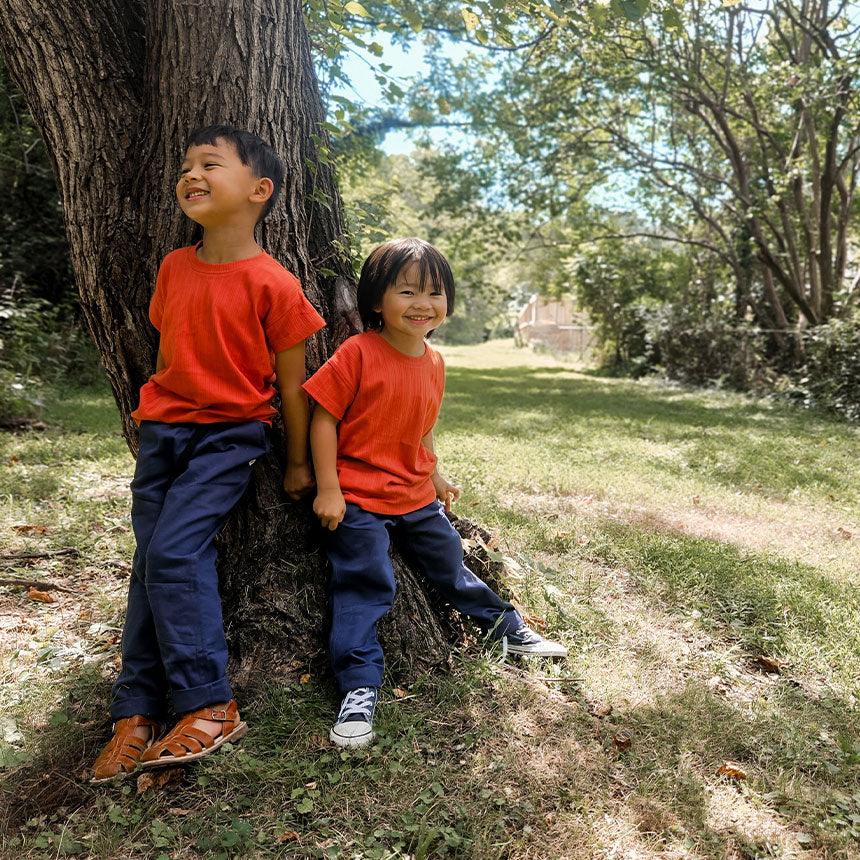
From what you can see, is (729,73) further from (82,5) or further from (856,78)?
(82,5)

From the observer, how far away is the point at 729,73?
461 inches

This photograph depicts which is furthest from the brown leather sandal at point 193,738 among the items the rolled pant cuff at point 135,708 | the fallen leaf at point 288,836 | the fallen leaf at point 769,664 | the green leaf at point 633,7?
the green leaf at point 633,7

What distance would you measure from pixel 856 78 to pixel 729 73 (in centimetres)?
248

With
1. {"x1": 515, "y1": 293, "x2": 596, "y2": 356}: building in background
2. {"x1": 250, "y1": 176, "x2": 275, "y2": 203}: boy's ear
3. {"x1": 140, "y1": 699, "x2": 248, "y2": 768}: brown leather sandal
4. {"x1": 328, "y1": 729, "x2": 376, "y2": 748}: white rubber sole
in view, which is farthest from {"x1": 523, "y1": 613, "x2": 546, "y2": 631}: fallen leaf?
{"x1": 515, "y1": 293, "x2": 596, "y2": 356}: building in background

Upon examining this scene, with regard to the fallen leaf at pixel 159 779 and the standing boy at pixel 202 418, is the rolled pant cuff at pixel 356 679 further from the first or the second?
the fallen leaf at pixel 159 779

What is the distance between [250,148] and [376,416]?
95cm

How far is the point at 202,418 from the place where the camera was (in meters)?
2.24

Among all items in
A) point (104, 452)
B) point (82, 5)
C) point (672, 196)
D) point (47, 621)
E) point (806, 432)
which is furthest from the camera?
point (672, 196)

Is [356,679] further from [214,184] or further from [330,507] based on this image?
[214,184]

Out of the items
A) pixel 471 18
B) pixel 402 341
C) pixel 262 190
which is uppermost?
pixel 471 18

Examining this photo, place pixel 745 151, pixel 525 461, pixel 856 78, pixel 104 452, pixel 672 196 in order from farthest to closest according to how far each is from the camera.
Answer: pixel 672 196 → pixel 745 151 → pixel 856 78 → pixel 525 461 → pixel 104 452

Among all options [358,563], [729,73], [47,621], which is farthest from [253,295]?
[729,73]

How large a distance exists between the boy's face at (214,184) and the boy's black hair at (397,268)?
1.59 ft

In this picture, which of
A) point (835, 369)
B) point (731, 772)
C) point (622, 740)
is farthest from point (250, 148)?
point (835, 369)
